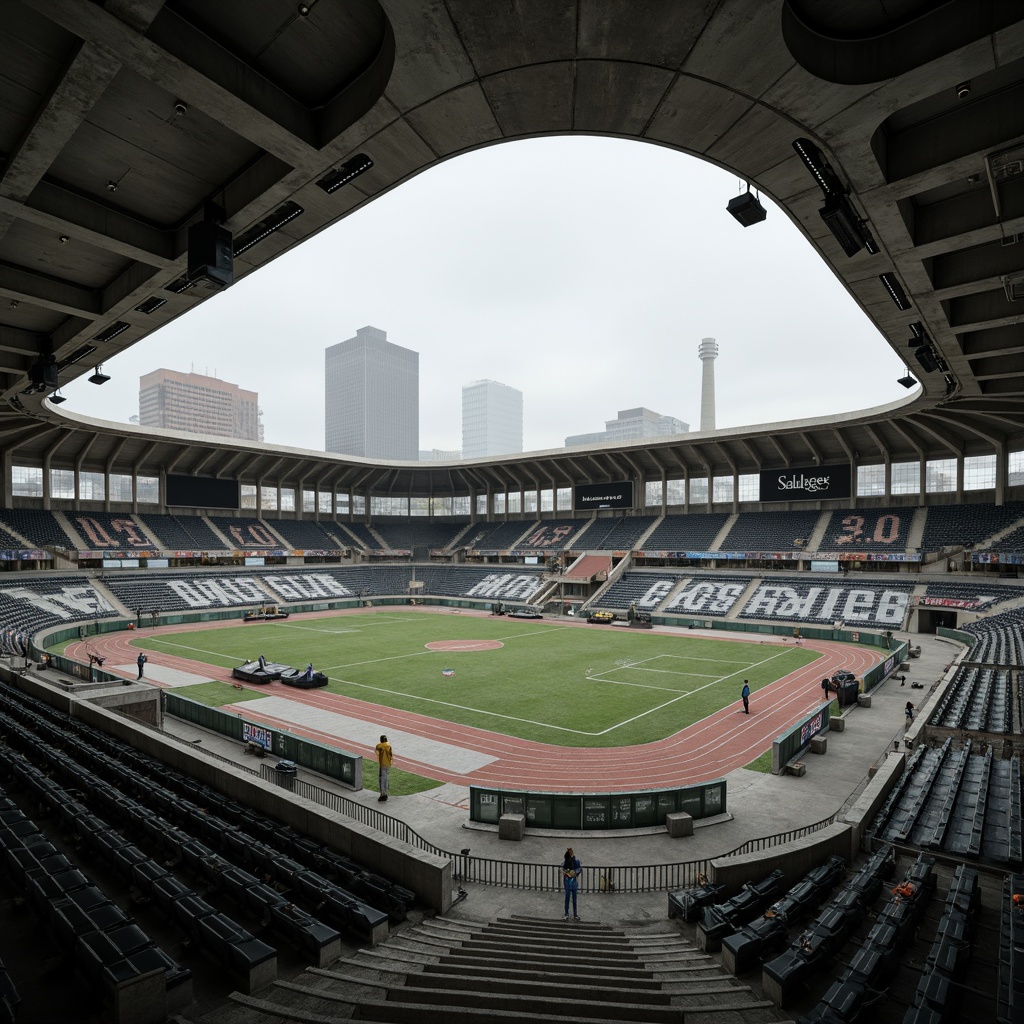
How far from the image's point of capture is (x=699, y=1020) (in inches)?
275

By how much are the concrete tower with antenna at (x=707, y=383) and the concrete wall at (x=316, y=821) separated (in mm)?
103917

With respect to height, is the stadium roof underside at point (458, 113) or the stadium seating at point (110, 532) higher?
the stadium roof underside at point (458, 113)

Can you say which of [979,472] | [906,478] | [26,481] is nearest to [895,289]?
[979,472]

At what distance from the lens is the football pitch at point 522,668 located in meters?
24.3

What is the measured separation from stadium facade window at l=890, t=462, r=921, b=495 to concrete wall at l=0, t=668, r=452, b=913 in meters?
56.3

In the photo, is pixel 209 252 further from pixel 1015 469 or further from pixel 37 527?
pixel 1015 469

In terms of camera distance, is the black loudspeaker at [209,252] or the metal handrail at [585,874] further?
the metal handrail at [585,874]

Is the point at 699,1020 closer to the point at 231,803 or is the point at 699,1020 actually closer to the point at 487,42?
the point at 231,803

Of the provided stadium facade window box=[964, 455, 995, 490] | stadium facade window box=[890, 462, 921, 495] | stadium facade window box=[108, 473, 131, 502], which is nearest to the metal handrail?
stadium facade window box=[964, 455, 995, 490]

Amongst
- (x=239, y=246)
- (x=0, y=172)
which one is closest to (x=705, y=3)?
(x=239, y=246)

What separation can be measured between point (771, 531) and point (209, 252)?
55964mm

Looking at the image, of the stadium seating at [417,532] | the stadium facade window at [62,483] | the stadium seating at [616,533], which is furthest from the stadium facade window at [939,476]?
the stadium facade window at [62,483]

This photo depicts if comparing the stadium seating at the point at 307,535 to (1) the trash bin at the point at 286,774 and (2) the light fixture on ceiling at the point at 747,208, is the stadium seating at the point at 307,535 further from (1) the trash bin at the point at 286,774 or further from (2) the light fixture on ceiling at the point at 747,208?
(2) the light fixture on ceiling at the point at 747,208

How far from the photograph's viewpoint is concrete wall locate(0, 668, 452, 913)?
10711mm
